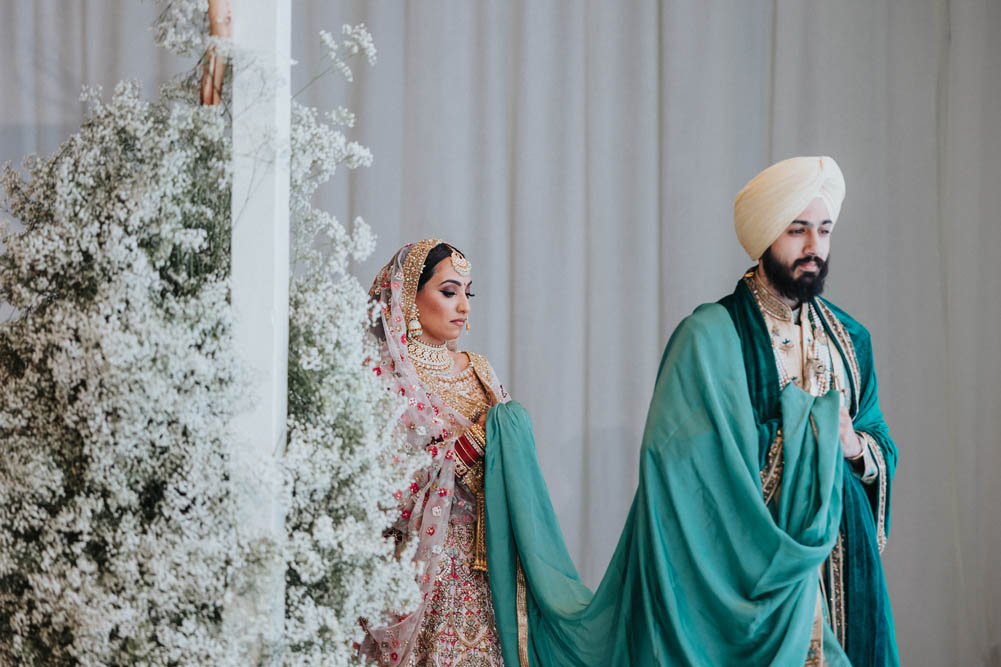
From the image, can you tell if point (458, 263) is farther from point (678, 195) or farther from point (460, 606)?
point (678, 195)

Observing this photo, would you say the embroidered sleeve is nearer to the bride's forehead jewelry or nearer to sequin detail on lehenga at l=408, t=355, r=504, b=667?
sequin detail on lehenga at l=408, t=355, r=504, b=667

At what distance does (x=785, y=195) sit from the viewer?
7.86ft

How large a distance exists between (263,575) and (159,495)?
211 millimetres

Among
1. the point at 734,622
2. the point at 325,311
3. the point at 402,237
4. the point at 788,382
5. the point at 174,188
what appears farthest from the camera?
the point at 402,237

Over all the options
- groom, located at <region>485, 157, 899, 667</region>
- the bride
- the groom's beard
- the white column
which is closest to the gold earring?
the bride

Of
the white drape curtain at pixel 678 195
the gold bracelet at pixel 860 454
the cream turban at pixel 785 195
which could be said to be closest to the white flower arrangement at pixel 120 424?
the cream turban at pixel 785 195

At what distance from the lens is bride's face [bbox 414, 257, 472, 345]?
2799 mm

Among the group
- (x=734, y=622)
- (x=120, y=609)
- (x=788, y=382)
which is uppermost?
(x=788, y=382)

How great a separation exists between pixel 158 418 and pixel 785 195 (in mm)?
1586

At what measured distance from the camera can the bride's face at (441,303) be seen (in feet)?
9.18

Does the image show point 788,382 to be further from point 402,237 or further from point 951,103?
point 951,103

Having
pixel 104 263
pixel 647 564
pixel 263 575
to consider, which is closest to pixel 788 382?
pixel 647 564

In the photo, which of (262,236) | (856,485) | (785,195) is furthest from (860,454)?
(262,236)

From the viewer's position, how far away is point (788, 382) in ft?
7.91
